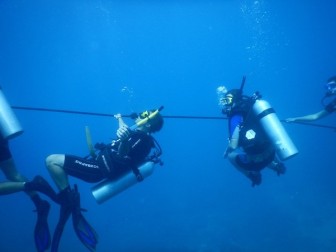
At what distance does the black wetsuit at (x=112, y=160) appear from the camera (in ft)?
17.7

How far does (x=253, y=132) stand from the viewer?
6180mm

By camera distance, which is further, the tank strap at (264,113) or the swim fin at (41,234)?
the tank strap at (264,113)

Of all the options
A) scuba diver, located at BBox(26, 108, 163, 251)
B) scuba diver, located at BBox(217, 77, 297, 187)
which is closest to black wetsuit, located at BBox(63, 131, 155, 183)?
scuba diver, located at BBox(26, 108, 163, 251)

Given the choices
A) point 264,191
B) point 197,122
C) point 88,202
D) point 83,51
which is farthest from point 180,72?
point 264,191

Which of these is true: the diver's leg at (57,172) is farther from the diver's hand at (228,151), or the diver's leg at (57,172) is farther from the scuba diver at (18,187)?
the diver's hand at (228,151)

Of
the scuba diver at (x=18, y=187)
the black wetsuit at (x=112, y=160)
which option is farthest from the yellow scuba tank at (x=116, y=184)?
the scuba diver at (x=18, y=187)

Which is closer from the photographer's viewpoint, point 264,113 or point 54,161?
point 54,161

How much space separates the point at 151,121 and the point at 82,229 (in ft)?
7.30

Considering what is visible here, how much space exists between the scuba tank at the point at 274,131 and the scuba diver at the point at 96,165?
7.40ft

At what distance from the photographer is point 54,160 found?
17.9ft

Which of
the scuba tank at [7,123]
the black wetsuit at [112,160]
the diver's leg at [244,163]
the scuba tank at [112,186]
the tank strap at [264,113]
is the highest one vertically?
the scuba tank at [7,123]

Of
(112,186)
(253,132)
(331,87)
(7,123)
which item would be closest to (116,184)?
(112,186)

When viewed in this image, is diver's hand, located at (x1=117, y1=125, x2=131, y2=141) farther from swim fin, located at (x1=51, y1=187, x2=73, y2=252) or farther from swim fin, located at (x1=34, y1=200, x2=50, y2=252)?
swim fin, located at (x1=34, y1=200, x2=50, y2=252)

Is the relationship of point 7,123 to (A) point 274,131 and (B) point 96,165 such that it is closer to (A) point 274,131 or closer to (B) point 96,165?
(B) point 96,165
